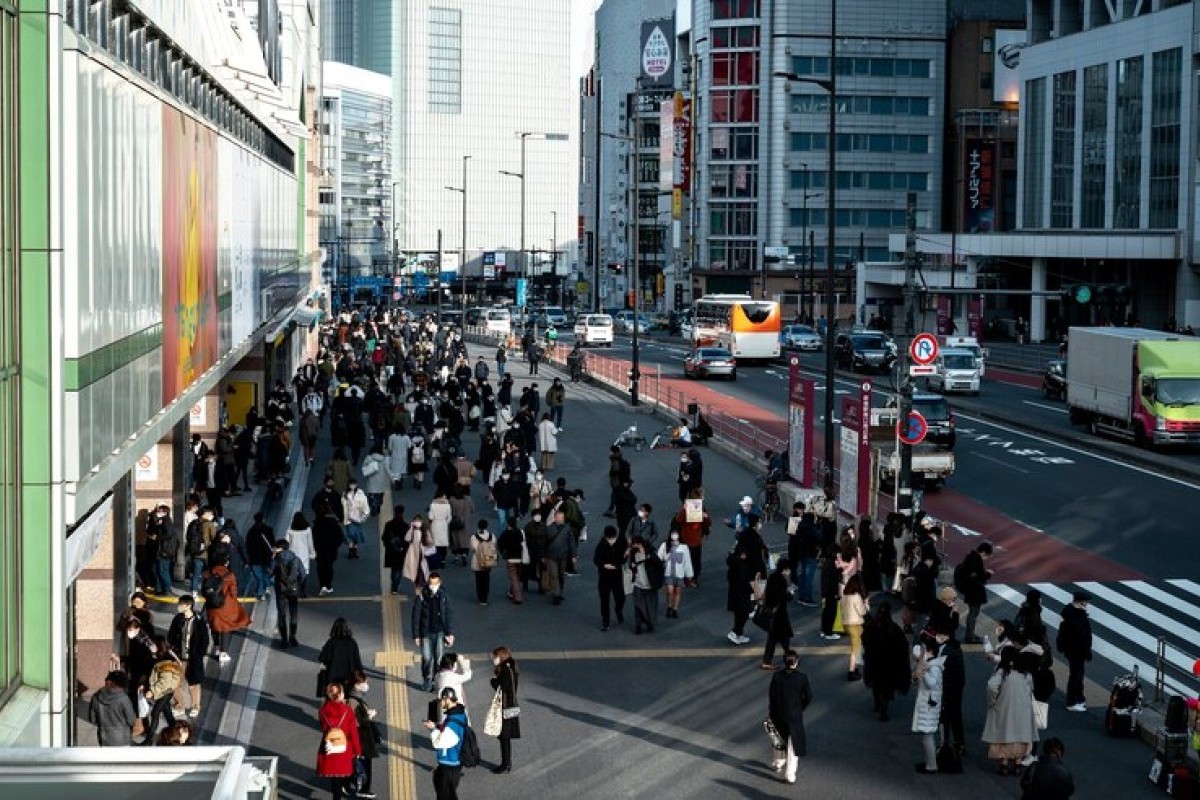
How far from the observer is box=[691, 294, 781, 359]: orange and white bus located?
8206cm

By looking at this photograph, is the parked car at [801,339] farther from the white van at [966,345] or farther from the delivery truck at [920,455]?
the delivery truck at [920,455]

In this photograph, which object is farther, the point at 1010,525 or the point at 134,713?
the point at 1010,525

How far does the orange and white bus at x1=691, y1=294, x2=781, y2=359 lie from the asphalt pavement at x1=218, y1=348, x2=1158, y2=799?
175 feet

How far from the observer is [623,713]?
21.0m

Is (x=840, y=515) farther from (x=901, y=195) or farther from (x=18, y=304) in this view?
(x=901, y=195)

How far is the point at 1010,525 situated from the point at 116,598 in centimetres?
1834

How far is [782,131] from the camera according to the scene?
14225 cm

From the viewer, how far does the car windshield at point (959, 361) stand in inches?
2569

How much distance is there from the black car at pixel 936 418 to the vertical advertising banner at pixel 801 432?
612cm

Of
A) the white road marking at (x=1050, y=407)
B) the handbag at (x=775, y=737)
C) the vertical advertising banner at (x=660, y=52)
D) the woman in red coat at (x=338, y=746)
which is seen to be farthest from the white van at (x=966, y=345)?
the vertical advertising banner at (x=660, y=52)

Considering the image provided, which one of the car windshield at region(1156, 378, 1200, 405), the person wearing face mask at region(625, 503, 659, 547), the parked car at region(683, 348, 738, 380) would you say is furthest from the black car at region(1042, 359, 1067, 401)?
the person wearing face mask at region(625, 503, 659, 547)

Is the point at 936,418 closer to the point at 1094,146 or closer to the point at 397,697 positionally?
the point at 397,697

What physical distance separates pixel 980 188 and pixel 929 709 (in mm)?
Result: 111647

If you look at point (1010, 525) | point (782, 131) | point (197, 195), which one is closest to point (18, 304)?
point (197, 195)
